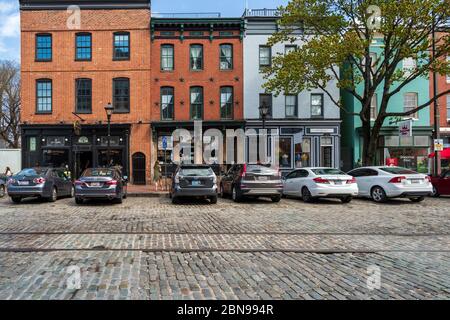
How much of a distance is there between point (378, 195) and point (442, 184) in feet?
13.7

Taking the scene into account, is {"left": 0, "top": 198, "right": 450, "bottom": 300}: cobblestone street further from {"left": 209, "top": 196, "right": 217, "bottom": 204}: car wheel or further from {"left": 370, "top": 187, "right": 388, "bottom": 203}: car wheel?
{"left": 370, "top": 187, "right": 388, "bottom": 203}: car wheel

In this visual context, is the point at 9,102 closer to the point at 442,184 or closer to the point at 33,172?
the point at 33,172

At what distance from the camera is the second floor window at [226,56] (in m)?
24.8

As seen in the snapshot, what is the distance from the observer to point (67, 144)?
943 inches

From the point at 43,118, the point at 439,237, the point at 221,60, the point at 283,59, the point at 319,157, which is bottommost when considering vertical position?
the point at 439,237

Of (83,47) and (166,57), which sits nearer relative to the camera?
(83,47)

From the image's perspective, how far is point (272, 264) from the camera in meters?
5.32

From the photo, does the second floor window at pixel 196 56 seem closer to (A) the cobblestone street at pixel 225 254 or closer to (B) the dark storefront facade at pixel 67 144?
(B) the dark storefront facade at pixel 67 144

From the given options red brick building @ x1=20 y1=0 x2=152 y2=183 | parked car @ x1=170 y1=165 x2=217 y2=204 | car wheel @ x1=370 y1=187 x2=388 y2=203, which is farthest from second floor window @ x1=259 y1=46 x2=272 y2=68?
parked car @ x1=170 y1=165 x2=217 y2=204

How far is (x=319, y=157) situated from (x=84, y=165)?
16501 mm

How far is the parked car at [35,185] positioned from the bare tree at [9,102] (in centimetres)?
3284

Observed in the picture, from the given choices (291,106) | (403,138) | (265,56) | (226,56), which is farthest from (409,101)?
(226,56)
